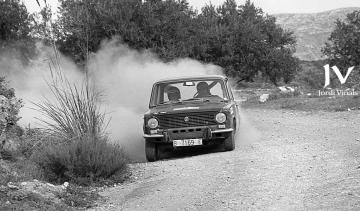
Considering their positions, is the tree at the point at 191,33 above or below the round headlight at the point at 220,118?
above

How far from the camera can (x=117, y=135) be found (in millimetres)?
14969

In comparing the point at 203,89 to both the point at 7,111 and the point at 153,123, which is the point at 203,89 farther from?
the point at 7,111

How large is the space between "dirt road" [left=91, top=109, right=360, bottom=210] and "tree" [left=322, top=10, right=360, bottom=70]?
25.8m

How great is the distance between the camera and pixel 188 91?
45.0 feet

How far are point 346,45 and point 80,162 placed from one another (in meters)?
31.7

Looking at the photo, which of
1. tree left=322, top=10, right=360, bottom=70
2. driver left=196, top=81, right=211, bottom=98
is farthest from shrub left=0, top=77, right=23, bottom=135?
tree left=322, top=10, right=360, bottom=70

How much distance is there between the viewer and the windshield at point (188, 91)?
535 inches

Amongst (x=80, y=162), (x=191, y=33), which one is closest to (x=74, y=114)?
(x=80, y=162)

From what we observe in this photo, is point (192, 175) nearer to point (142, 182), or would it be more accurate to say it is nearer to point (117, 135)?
point (142, 182)

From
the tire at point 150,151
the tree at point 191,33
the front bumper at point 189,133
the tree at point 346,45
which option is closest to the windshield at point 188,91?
the front bumper at point 189,133

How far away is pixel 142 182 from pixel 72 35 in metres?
22.2

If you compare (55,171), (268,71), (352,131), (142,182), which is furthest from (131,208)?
(268,71)

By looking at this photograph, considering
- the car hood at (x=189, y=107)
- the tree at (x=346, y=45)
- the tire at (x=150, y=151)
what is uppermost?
the tree at (x=346, y=45)

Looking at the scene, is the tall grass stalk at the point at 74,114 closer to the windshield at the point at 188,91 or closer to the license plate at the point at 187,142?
the license plate at the point at 187,142
